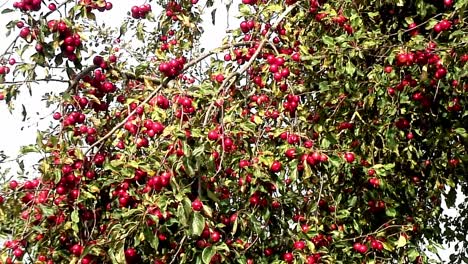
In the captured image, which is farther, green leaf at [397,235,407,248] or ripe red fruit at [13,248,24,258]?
green leaf at [397,235,407,248]

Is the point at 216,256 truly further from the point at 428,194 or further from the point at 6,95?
the point at 428,194

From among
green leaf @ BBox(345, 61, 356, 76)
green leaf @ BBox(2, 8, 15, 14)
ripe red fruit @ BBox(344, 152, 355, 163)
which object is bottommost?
ripe red fruit @ BBox(344, 152, 355, 163)

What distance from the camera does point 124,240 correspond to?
251cm

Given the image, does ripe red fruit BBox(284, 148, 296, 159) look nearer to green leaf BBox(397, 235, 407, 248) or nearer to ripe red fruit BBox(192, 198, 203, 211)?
ripe red fruit BBox(192, 198, 203, 211)

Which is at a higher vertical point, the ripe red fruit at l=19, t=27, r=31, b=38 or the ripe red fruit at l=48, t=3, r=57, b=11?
the ripe red fruit at l=48, t=3, r=57, b=11

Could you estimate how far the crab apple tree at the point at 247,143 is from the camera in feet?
8.63

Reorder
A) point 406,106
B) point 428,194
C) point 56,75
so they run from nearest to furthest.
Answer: point 56,75
point 406,106
point 428,194

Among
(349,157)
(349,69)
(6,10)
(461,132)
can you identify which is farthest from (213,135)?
(461,132)

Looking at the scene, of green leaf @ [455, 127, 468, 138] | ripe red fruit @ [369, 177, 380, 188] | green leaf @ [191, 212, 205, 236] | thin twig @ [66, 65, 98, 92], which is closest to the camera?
green leaf @ [191, 212, 205, 236]

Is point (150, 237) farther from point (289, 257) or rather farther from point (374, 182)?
point (374, 182)

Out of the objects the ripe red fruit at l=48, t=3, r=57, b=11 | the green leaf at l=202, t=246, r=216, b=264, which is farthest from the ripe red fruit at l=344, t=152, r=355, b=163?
the ripe red fruit at l=48, t=3, r=57, b=11

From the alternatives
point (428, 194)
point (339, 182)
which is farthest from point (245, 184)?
point (428, 194)

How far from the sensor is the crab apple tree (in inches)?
104

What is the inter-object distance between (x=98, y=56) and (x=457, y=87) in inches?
66.0
